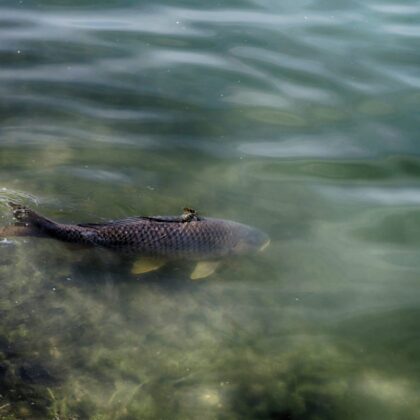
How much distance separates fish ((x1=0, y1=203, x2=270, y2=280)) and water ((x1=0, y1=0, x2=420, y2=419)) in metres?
0.16

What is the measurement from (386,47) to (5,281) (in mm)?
6278

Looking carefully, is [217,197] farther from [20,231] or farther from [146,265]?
[20,231]

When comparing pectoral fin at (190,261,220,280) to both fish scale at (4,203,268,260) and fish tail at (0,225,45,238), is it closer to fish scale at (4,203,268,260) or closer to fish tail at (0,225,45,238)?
fish scale at (4,203,268,260)

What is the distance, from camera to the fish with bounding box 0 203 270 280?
14.3 feet

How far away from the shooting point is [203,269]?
4.47m

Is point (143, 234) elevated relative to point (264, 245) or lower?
elevated

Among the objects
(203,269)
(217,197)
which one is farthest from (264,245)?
(217,197)

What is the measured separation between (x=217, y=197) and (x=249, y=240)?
0.86 metres

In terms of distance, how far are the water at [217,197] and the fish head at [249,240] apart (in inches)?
4.3

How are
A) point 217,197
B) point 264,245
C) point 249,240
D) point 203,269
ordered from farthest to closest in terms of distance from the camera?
point 217,197 → point 264,245 → point 249,240 → point 203,269

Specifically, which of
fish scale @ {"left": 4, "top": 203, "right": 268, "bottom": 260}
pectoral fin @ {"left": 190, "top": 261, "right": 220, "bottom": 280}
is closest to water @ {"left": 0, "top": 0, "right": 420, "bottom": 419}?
pectoral fin @ {"left": 190, "top": 261, "right": 220, "bottom": 280}

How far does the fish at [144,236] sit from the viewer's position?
4348 mm

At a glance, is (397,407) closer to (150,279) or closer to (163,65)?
(150,279)

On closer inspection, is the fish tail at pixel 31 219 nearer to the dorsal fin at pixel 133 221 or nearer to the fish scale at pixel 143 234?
the fish scale at pixel 143 234
